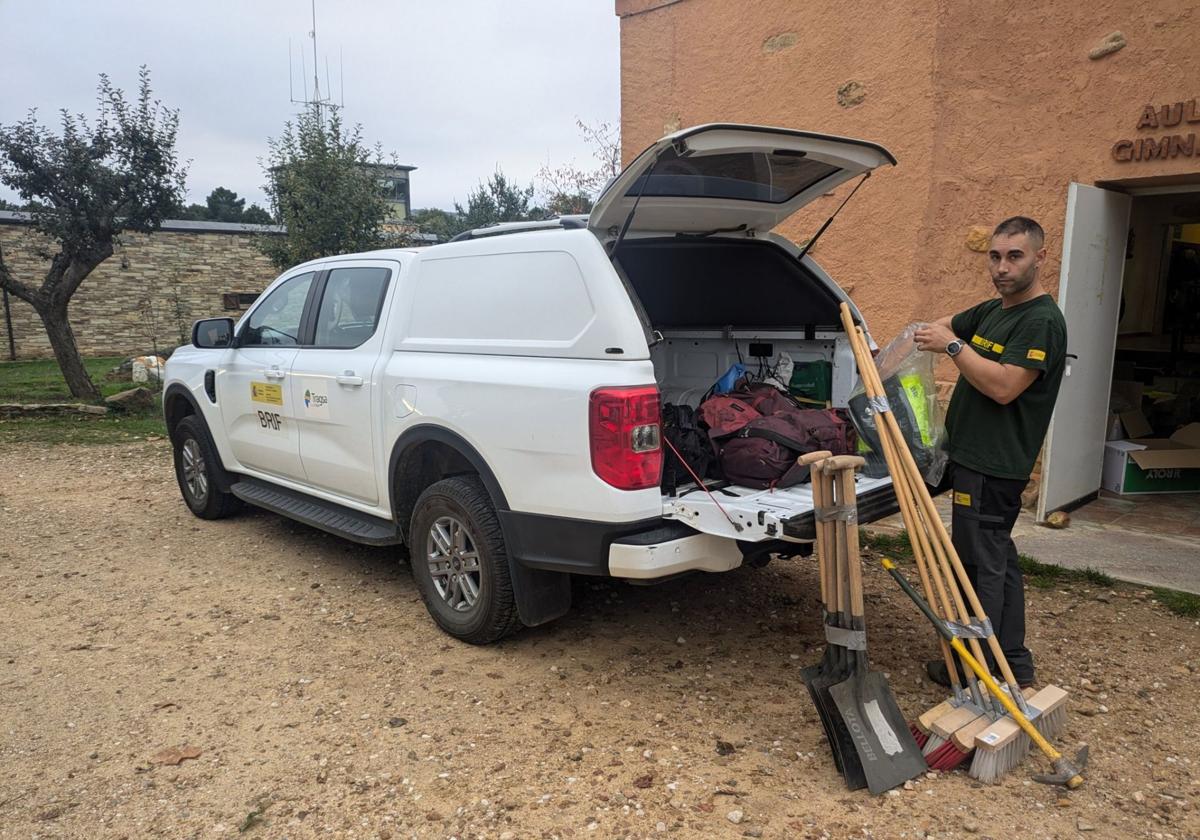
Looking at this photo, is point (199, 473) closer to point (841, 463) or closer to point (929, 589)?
point (841, 463)

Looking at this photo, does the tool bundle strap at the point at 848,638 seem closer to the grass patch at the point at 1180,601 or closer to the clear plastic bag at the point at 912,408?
the clear plastic bag at the point at 912,408

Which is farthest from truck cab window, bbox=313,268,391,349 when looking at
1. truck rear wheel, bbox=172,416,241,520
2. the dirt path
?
truck rear wheel, bbox=172,416,241,520

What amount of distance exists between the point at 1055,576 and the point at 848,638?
8.71ft

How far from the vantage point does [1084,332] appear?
568 centimetres

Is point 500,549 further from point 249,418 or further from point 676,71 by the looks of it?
point 676,71

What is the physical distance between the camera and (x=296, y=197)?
39.4 feet

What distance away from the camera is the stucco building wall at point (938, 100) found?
539 centimetres

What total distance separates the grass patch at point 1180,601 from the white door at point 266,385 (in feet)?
16.0

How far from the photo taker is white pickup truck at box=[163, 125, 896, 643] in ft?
10.5

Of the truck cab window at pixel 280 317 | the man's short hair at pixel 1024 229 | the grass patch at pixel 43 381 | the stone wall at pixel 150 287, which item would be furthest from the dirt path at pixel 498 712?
the stone wall at pixel 150 287

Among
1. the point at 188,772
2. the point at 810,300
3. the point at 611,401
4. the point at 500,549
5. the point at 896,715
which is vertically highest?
the point at 810,300

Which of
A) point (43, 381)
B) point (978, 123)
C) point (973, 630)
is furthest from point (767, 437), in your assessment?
point (43, 381)

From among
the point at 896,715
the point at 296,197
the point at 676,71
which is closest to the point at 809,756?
the point at 896,715

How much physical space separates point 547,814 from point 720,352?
277 centimetres
